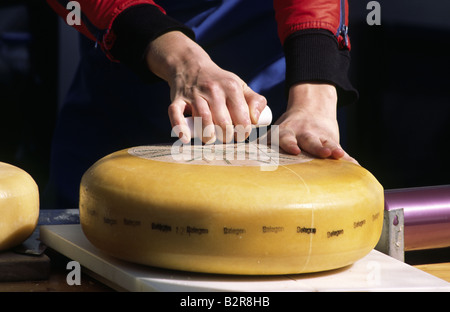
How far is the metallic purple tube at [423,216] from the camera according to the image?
1033 mm

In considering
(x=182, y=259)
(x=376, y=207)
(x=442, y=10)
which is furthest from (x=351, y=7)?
(x=182, y=259)

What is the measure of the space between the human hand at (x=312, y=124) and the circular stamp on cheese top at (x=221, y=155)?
21 mm

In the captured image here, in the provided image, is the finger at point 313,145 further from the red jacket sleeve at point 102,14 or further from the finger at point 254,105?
the red jacket sleeve at point 102,14

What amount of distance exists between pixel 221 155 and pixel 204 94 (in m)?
0.16

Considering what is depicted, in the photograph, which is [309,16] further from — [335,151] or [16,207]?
[16,207]

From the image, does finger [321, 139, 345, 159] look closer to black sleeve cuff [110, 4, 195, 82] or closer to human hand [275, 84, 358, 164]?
human hand [275, 84, 358, 164]

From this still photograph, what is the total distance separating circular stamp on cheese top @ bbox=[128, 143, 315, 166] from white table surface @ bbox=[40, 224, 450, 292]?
0.15 m

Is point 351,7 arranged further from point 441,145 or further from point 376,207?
point 376,207

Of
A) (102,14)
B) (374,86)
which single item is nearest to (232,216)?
(102,14)

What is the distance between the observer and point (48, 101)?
2922mm

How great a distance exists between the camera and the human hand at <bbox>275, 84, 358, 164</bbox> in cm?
98

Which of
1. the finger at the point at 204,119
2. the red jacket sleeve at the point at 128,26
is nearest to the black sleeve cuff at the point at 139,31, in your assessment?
the red jacket sleeve at the point at 128,26

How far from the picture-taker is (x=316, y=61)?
1.22 m

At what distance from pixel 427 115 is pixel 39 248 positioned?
7.25 feet
